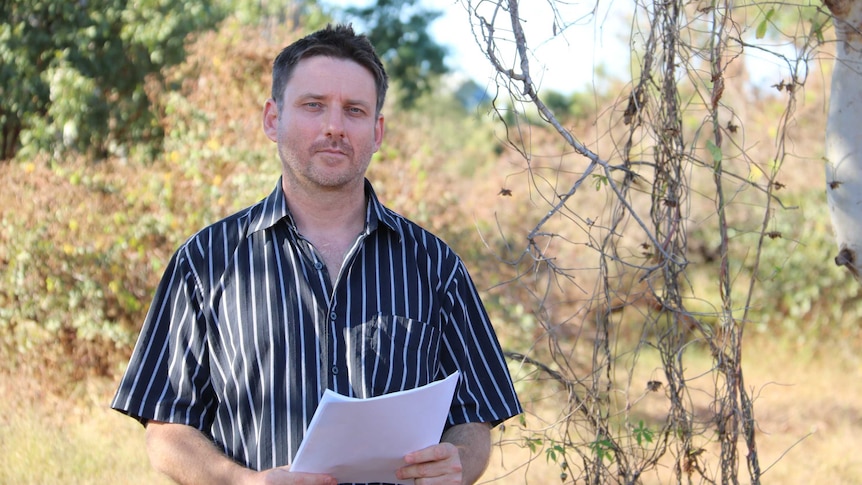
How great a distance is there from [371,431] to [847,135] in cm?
189

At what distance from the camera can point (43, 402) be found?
225 inches

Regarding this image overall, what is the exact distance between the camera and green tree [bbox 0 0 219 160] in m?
7.71

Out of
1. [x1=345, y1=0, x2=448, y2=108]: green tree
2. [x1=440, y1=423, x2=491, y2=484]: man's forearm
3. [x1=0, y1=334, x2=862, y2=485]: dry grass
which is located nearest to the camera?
[x1=440, y1=423, x2=491, y2=484]: man's forearm

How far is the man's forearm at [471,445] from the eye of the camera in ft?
7.09

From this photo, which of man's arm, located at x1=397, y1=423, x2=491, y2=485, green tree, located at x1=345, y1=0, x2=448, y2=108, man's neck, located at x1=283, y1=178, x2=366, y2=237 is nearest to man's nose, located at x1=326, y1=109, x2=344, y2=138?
man's neck, located at x1=283, y1=178, x2=366, y2=237

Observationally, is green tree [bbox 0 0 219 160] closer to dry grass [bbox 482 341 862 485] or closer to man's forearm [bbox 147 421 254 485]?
dry grass [bbox 482 341 862 485]

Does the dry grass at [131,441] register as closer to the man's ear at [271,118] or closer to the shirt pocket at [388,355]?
the shirt pocket at [388,355]

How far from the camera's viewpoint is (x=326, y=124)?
7.28 ft

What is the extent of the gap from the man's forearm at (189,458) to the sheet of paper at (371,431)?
21 cm

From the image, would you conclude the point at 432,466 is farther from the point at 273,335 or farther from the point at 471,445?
the point at 273,335

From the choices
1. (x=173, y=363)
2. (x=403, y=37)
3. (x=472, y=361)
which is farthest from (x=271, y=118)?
(x=403, y=37)

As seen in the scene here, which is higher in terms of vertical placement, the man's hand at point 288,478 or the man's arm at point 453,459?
the man's arm at point 453,459

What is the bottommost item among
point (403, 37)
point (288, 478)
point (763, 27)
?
point (288, 478)

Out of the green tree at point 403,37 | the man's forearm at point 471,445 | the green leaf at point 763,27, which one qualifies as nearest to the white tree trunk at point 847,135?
the green leaf at point 763,27
